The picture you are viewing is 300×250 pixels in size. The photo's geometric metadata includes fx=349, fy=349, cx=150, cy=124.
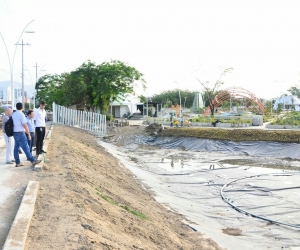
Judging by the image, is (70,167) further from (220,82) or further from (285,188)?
(220,82)

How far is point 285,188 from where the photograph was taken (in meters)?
11.2

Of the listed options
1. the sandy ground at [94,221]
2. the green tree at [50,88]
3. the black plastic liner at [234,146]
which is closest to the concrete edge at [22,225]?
the sandy ground at [94,221]

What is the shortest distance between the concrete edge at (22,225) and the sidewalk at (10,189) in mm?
186

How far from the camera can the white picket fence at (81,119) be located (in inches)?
1137

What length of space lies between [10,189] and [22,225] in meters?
2.45

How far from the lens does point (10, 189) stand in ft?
22.7

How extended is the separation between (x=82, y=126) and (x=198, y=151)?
10.8 m

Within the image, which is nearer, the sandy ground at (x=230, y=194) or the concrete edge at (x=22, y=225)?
the concrete edge at (x=22, y=225)

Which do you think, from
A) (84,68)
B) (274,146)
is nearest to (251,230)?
(274,146)

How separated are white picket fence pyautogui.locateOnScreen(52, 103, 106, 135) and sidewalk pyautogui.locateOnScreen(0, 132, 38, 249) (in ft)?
61.5

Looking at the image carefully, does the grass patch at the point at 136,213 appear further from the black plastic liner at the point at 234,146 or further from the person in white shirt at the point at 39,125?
the black plastic liner at the point at 234,146

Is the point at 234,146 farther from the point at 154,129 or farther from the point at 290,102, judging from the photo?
the point at 290,102

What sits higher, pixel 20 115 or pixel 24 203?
pixel 20 115

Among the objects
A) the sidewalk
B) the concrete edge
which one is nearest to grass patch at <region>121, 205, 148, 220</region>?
the concrete edge
